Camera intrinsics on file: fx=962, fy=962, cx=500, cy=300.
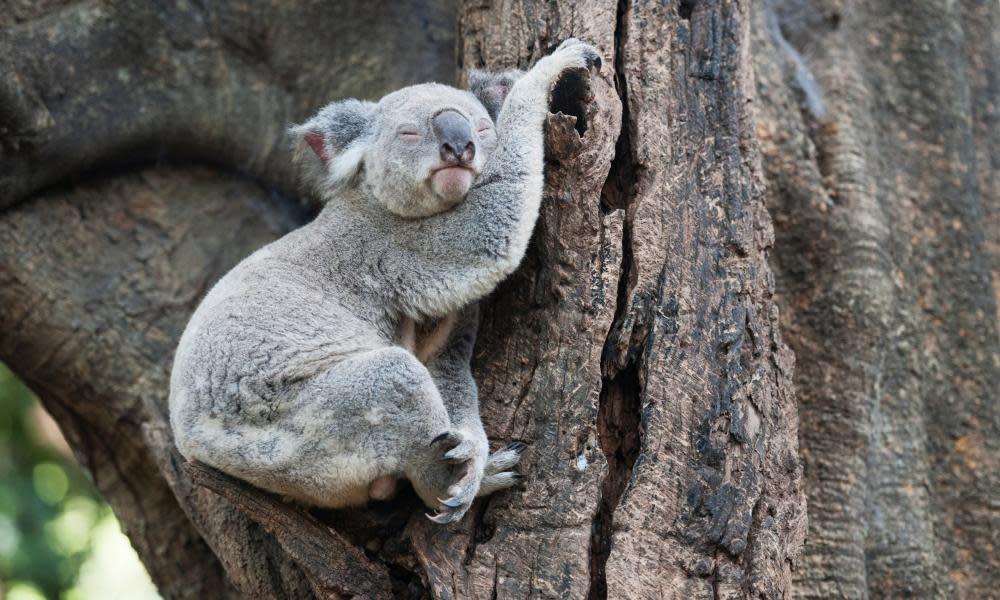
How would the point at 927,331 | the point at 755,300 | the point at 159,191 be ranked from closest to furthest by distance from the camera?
the point at 755,300 → the point at 927,331 → the point at 159,191

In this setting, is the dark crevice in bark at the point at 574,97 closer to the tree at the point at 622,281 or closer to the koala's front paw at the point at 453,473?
the tree at the point at 622,281

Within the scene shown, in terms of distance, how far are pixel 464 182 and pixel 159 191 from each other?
2518 mm

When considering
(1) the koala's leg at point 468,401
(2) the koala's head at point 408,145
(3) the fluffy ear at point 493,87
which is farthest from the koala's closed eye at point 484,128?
(1) the koala's leg at point 468,401

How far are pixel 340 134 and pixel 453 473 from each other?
5.25 ft

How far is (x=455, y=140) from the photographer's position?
336cm

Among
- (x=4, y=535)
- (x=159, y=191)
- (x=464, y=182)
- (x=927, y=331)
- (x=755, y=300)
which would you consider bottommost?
(x=4, y=535)

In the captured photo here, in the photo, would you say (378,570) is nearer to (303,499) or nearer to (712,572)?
(303,499)

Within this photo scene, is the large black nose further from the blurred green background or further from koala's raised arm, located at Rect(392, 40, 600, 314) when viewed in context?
the blurred green background

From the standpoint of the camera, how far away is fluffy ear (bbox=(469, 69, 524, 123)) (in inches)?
149

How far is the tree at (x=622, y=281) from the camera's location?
310cm

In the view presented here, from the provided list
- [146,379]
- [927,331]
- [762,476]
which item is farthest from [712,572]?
[146,379]

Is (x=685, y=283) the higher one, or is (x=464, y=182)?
(x=464, y=182)

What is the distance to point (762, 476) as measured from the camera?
3123mm

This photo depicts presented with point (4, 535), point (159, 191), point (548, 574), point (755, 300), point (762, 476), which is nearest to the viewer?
point (548, 574)
